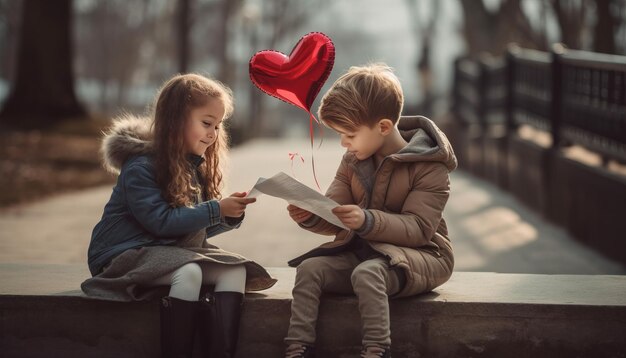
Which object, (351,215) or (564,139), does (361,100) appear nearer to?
(351,215)

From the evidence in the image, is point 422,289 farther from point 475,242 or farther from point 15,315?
point 475,242

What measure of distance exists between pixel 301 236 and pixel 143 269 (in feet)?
17.1

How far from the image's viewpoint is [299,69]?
462 cm

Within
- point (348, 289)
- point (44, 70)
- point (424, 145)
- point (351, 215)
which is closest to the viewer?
point (351, 215)

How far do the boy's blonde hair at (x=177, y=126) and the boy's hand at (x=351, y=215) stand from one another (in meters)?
0.67

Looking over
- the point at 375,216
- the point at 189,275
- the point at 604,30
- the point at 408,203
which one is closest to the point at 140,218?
the point at 189,275

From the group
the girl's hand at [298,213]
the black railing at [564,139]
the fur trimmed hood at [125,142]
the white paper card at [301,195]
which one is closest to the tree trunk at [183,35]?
the black railing at [564,139]

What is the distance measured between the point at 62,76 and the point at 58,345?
56.5ft

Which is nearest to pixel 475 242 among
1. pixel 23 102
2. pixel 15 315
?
pixel 15 315

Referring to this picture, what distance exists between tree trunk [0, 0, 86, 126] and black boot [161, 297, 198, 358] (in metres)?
16.6

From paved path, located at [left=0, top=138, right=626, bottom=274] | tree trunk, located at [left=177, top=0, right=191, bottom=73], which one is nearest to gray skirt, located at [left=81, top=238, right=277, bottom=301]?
paved path, located at [left=0, top=138, right=626, bottom=274]

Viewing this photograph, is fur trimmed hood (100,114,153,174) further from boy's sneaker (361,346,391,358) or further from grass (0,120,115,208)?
grass (0,120,115,208)

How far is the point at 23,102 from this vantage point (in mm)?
20703

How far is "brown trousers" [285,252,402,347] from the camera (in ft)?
13.8
